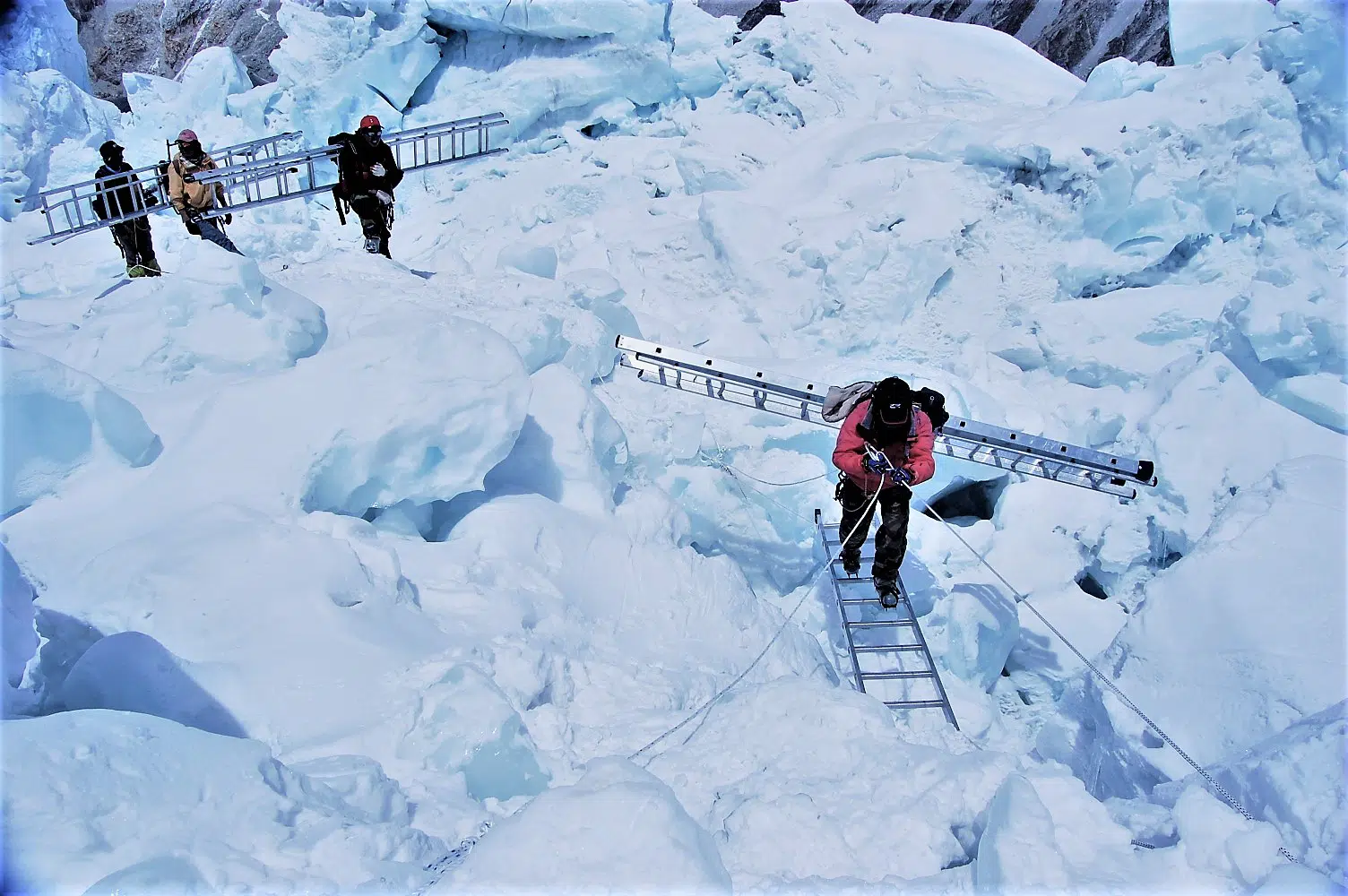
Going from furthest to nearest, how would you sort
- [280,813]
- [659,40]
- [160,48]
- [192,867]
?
1. [160,48]
2. [659,40]
3. [280,813]
4. [192,867]

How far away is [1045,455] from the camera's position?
4.57 meters

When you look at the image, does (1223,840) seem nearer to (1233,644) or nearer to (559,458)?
(1233,644)

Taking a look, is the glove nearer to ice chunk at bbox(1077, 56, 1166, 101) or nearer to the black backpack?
the black backpack

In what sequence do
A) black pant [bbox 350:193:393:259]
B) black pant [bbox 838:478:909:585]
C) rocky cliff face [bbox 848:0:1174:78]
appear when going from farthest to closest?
1. rocky cliff face [bbox 848:0:1174:78]
2. black pant [bbox 350:193:393:259]
3. black pant [bbox 838:478:909:585]

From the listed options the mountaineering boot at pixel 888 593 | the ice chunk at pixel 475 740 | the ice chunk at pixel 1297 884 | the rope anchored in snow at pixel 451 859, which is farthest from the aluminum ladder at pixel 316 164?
the ice chunk at pixel 1297 884

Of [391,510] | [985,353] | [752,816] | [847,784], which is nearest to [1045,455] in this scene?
[985,353]

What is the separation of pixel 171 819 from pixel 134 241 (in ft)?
20.4

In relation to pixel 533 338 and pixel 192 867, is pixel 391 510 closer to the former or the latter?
pixel 533 338

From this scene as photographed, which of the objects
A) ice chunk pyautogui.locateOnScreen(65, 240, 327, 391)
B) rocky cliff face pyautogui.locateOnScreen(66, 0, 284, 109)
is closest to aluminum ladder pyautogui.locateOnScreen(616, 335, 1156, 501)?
ice chunk pyautogui.locateOnScreen(65, 240, 327, 391)

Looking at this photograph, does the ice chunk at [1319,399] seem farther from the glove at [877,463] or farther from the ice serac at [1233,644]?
the glove at [877,463]

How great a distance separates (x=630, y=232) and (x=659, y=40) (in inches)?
158

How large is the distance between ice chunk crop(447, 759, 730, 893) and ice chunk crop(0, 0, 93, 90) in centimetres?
1252

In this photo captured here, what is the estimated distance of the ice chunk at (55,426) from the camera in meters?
3.33

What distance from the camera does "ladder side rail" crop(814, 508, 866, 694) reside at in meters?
4.00
